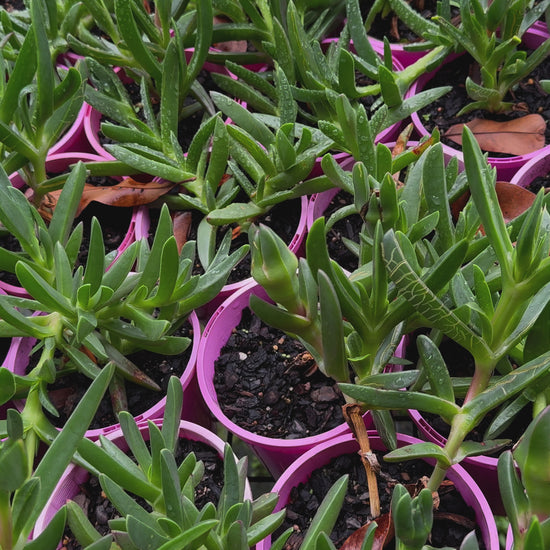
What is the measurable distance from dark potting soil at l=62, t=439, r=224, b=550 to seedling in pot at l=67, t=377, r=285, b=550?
0.12 metres

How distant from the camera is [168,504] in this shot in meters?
0.68

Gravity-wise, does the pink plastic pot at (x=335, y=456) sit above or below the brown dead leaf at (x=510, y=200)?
below

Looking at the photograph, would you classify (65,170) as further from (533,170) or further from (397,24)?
(533,170)

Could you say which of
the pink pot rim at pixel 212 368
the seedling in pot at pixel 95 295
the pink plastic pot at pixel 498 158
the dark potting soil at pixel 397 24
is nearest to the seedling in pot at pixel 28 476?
the seedling in pot at pixel 95 295

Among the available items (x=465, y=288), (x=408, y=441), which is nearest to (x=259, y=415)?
(x=408, y=441)

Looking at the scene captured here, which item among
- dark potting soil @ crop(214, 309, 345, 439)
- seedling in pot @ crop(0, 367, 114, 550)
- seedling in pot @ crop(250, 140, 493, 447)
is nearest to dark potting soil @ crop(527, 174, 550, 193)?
seedling in pot @ crop(250, 140, 493, 447)

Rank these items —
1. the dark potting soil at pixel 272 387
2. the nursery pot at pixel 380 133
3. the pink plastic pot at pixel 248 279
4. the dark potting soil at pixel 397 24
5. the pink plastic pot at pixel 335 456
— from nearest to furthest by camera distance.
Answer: the pink plastic pot at pixel 335 456, the dark potting soil at pixel 272 387, the pink plastic pot at pixel 248 279, the nursery pot at pixel 380 133, the dark potting soil at pixel 397 24

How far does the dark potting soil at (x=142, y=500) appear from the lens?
93 centimetres

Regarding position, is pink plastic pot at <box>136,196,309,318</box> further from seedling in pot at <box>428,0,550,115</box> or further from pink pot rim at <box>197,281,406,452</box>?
seedling in pot at <box>428,0,550,115</box>

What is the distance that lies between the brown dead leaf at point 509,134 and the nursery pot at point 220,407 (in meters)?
0.50

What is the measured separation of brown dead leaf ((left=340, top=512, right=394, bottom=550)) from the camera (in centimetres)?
82

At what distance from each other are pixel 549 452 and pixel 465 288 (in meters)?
0.25

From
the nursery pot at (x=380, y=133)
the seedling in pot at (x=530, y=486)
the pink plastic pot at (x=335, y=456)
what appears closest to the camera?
the seedling in pot at (x=530, y=486)

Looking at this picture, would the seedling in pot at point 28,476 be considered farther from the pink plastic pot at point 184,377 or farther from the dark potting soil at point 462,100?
the dark potting soil at point 462,100
